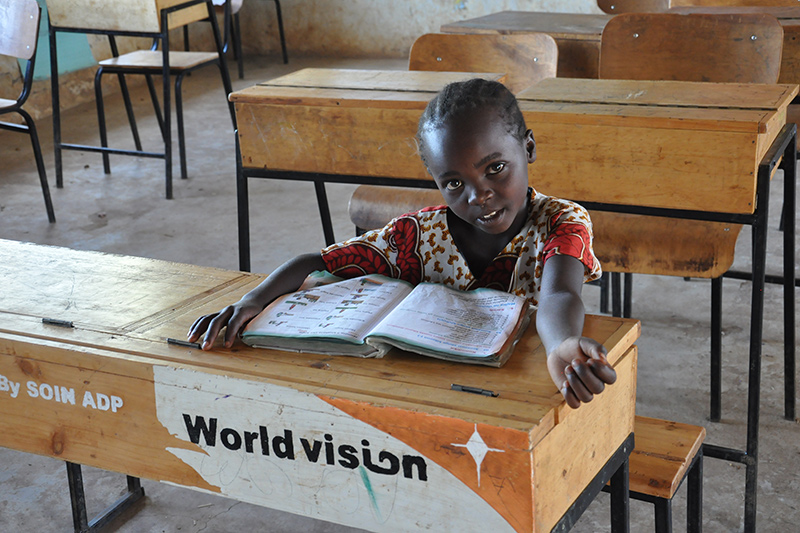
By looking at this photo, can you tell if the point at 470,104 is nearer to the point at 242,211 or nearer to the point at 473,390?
the point at 473,390

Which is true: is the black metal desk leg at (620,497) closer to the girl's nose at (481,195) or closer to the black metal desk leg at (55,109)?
the girl's nose at (481,195)

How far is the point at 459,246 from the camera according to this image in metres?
1.48

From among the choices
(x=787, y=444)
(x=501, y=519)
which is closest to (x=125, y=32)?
(x=787, y=444)

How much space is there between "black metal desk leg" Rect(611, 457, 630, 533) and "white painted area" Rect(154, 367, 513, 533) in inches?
13.0

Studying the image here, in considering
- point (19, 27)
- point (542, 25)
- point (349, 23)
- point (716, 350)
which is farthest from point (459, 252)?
point (349, 23)

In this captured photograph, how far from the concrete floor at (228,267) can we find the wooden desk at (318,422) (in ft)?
2.38

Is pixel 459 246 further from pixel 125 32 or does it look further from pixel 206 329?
pixel 125 32

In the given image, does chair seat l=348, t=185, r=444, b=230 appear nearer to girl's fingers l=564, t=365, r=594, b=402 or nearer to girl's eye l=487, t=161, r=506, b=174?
girl's eye l=487, t=161, r=506, b=174

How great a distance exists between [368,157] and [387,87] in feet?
0.71

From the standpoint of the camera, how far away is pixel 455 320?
1.22 m

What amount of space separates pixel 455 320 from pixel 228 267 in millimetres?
2195

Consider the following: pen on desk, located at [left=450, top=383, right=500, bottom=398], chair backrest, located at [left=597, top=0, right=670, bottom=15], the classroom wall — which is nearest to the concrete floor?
pen on desk, located at [left=450, top=383, right=500, bottom=398]

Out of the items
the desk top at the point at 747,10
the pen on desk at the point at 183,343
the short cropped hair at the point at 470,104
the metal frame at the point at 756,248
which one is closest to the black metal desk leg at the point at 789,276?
the metal frame at the point at 756,248

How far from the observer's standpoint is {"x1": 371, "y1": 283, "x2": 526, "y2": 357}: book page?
1.15 m
